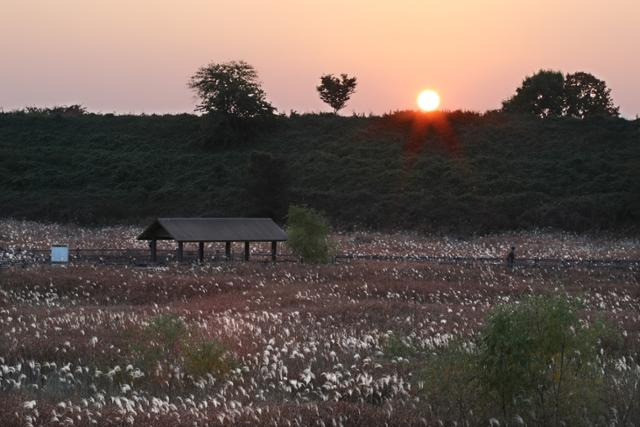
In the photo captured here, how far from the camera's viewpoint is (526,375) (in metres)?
→ 16.9

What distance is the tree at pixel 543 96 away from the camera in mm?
121000

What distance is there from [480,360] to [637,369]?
5093 millimetres

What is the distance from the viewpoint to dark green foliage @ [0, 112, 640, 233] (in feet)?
255

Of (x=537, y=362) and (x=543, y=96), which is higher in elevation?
(x=543, y=96)

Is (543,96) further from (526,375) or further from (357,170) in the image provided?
(526,375)

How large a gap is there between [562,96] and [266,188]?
61.0 metres

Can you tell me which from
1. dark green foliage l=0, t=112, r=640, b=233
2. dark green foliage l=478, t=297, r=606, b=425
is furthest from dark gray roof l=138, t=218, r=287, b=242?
dark green foliage l=478, t=297, r=606, b=425

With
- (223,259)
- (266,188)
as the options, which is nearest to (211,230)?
(223,259)

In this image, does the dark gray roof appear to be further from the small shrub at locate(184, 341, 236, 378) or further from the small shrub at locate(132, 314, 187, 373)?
the small shrub at locate(184, 341, 236, 378)

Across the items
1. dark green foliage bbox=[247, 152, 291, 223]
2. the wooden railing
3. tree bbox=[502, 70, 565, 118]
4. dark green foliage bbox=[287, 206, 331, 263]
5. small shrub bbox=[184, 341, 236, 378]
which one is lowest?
small shrub bbox=[184, 341, 236, 378]

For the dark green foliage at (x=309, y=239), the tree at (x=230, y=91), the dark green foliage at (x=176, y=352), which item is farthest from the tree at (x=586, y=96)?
the dark green foliage at (x=176, y=352)

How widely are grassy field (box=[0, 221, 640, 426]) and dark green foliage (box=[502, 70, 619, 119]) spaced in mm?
82159

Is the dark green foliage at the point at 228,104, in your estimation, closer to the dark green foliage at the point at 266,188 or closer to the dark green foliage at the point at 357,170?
the dark green foliage at the point at 357,170

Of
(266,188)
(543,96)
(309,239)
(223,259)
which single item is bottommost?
(223,259)
